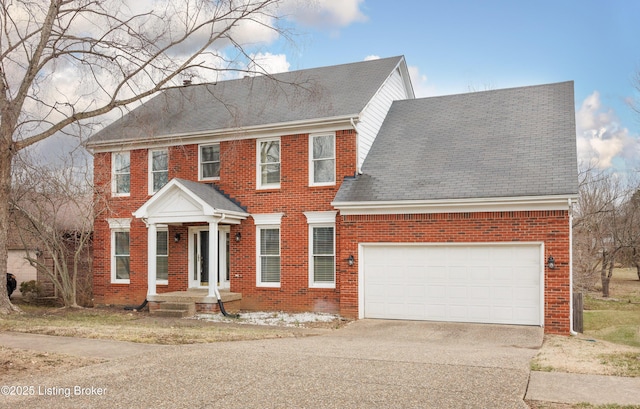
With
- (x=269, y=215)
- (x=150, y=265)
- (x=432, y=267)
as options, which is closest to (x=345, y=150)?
(x=269, y=215)

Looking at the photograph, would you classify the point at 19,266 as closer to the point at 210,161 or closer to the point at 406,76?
the point at 210,161

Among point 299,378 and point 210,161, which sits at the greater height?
point 210,161

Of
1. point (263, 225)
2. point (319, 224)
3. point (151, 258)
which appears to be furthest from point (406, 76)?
point (151, 258)

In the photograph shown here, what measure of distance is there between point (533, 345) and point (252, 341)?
5741mm

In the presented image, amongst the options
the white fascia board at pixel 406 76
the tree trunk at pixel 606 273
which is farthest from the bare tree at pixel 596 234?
the white fascia board at pixel 406 76

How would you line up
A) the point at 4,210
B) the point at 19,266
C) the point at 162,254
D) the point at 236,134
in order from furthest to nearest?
the point at 19,266
the point at 162,254
the point at 236,134
the point at 4,210

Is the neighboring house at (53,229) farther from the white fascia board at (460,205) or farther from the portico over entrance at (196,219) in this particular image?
the white fascia board at (460,205)

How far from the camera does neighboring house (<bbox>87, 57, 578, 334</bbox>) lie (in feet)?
48.4

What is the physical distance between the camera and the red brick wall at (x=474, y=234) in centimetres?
1407

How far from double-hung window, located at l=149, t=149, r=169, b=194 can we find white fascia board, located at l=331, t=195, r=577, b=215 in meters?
7.09

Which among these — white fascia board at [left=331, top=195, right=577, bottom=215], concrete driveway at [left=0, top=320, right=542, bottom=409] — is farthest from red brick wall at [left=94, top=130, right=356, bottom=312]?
concrete driveway at [left=0, top=320, right=542, bottom=409]

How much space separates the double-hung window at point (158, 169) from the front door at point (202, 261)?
2172 mm

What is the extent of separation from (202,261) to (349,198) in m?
6.26

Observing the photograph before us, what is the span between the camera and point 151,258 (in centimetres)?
1878
